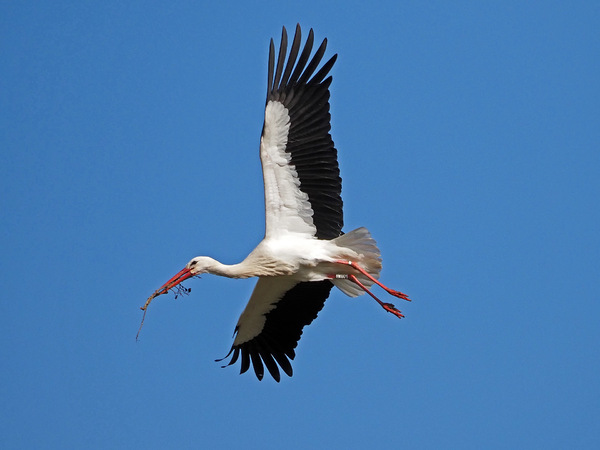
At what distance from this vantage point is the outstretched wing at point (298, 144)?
11547 millimetres

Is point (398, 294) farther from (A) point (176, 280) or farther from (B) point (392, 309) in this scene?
(A) point (176, 280)

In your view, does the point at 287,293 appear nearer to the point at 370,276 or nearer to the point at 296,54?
the point at 370,276

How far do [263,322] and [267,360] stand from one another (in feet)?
1.58

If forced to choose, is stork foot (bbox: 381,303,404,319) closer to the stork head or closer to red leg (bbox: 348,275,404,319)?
red leg (bbox: 348,275,404,319)

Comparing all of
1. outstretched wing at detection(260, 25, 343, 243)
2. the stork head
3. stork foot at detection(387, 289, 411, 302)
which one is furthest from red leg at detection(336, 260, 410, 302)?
the stork head

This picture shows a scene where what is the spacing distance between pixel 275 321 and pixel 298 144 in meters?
2.47

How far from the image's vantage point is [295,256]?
38.3 feet

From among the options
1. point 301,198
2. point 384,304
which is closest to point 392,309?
point 384,304

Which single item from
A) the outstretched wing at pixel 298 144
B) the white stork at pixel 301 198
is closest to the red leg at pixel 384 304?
the white stork at pixel 301 198

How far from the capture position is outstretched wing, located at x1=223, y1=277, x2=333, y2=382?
1261 cm

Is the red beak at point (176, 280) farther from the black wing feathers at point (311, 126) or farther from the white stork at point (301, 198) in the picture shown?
the black wing feathers at point (311, 126)

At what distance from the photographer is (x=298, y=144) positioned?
1158cm

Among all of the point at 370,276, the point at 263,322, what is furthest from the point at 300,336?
the point at 370,276

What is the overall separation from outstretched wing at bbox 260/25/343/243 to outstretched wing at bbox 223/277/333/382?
3.58ft
